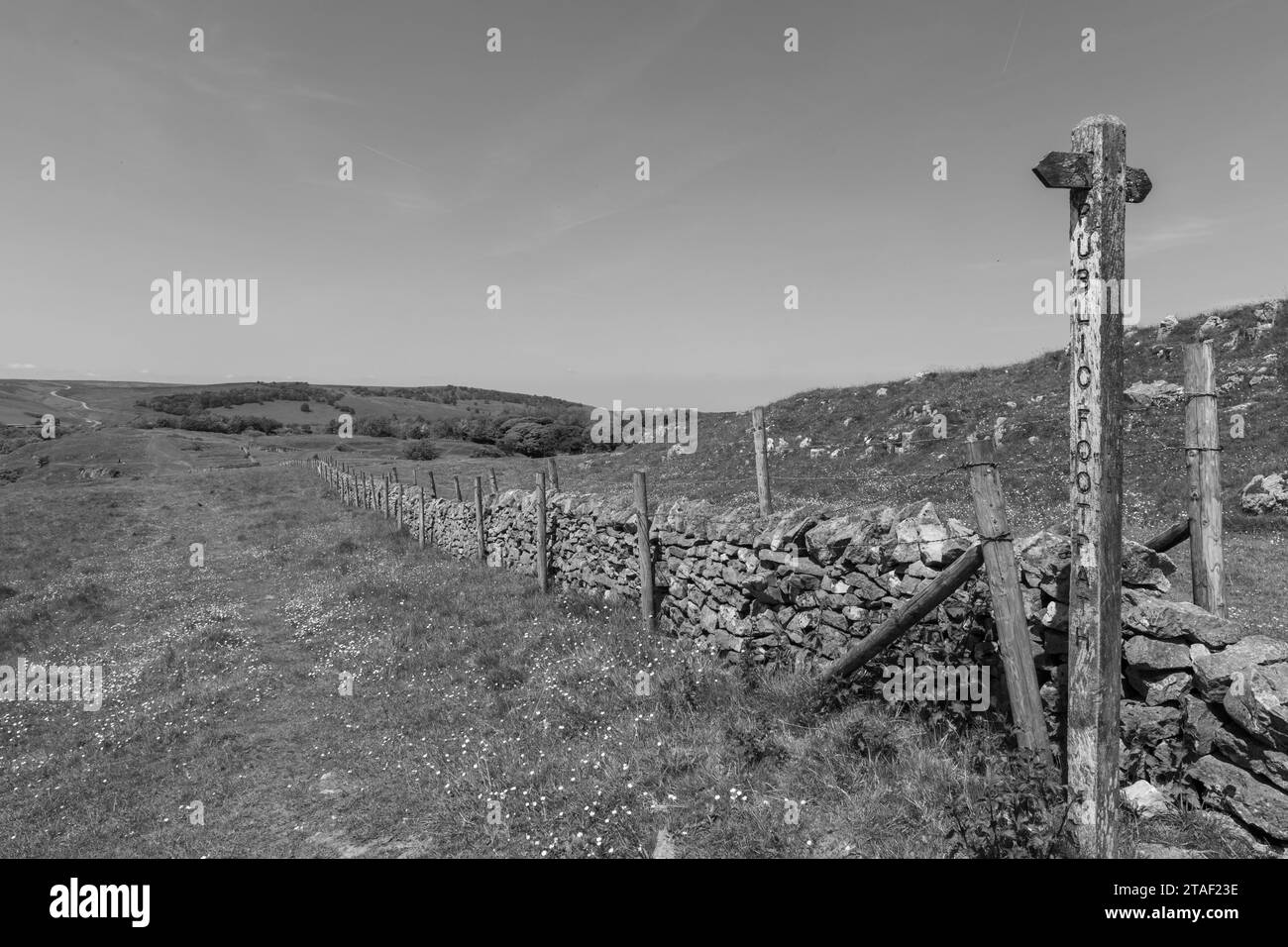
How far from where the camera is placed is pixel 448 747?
6918 millimetres

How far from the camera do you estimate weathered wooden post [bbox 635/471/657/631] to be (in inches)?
388

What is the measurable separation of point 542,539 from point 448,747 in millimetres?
6468

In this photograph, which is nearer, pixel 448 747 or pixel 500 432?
pixel 448 747

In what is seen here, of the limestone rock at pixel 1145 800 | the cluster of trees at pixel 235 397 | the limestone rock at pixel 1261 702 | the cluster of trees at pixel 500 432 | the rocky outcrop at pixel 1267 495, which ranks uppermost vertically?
the cluster of trees at pixel 235 397

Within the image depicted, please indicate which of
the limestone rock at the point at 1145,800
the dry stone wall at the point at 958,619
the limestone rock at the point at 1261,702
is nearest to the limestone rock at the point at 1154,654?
the dry stone wall at the point at 958,619

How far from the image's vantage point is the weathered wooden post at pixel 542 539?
42.9ft

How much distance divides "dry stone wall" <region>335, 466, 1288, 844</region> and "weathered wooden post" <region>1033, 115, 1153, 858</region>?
66cm

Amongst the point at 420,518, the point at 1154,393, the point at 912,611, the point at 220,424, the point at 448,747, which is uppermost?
the point at 220,424

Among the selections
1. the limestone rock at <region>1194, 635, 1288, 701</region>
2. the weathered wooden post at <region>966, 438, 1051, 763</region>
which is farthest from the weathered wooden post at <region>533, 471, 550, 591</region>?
the limestone rock at <region>1194, 635, 1288, 701</region>

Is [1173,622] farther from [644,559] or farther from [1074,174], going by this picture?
[644,559]

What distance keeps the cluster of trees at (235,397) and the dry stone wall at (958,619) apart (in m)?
127

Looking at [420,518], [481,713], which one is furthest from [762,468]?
[420,518]

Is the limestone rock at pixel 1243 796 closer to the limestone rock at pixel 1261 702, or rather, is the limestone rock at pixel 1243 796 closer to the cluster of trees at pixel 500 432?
the limestone rock at pixel 1261 702

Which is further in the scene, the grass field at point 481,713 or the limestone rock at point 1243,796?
the grass field at point 481,713
